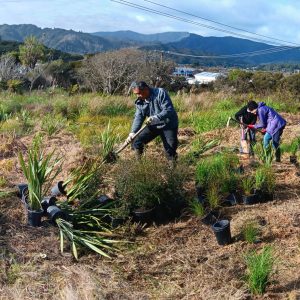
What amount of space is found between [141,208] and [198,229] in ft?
2.21

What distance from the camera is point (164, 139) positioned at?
6.62 metres

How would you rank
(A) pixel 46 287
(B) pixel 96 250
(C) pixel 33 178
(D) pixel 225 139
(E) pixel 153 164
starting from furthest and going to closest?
1. (D) pixel 225 139
2. (E) pixel 153 164
3. (C) pixel 33 178
4. (B) pixel 96 250
5. (A) pixel 46 287

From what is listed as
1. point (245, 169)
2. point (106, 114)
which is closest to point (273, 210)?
point (245, 169)

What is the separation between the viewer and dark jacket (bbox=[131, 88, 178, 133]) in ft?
20.9

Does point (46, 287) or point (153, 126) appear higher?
point (153, 126)

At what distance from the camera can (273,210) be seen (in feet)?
17.7

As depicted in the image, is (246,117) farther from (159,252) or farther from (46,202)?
(46,202)

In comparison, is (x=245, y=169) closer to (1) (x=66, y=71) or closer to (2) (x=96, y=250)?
(2) (x=96, y=250)

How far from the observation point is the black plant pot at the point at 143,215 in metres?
5.18

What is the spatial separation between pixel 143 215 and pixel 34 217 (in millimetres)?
1180

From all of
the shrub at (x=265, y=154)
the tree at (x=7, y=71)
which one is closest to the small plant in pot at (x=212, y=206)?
the shrub at (x=265, y=154)

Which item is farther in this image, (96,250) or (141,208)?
(141,208)

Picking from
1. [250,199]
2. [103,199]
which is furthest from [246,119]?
[103,199]

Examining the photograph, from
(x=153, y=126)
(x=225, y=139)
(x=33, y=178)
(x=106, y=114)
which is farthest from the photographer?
(x=106, y=114)
